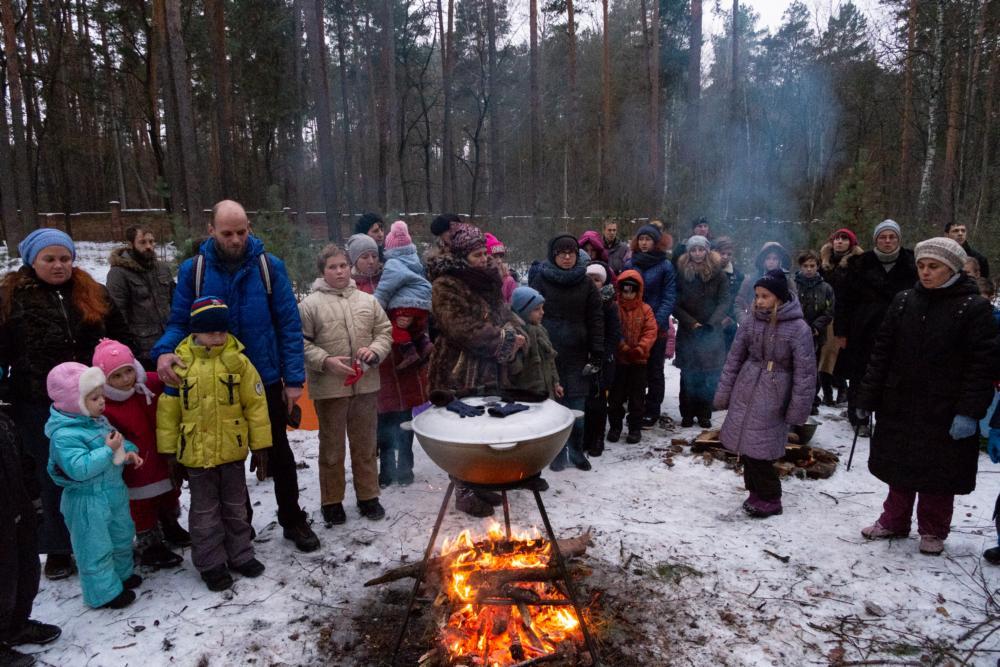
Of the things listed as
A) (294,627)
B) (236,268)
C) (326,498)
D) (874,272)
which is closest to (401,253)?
(236,268)

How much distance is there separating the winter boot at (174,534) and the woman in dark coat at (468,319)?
1897mm

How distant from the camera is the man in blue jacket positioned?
3.46 metres

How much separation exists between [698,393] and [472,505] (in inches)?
123

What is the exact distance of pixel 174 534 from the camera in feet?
12.9

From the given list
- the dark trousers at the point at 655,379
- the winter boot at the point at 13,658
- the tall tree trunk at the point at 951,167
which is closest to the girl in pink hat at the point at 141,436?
the winter boot at the point at 13,658

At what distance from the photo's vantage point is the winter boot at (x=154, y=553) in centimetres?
365

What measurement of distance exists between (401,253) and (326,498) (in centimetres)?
202

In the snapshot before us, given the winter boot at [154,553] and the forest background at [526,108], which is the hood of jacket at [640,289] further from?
the forest background at [526,108]

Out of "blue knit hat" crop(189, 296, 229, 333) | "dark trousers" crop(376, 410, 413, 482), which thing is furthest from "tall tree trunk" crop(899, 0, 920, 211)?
"blue knit hat" crop(189, 296, 229, 333)

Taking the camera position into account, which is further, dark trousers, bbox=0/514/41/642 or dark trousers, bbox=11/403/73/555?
dark trousers, bbox=11/403/73/555

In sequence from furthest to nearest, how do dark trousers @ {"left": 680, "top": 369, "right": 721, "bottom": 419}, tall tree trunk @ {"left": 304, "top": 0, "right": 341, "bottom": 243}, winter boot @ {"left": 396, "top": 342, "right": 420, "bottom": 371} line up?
tall tree trunk @ {"left": 304, "top": 0, "right": 341, "bottom": 243} → dark trousers @ {"left": 680, "top": 369, "right": 721, "bottom": 419} → winter boot @ {"left": 396, "top": 342, "right": 420, "bottom": 371}

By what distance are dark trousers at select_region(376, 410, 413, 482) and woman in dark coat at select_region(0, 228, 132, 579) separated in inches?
83.8

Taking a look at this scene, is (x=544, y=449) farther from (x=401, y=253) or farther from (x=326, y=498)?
(x=401, y=253)

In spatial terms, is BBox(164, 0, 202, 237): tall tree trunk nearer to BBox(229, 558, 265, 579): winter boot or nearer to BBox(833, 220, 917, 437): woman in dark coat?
BBox(229, 558, 265, 579): winter boot
